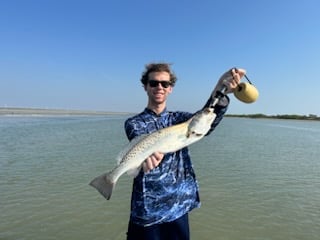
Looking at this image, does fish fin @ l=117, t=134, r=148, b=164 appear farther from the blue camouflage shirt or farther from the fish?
the blue camouflage shirt

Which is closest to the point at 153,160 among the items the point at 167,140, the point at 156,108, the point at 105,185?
the point at 167,140

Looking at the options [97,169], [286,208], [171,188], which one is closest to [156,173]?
[171,188]

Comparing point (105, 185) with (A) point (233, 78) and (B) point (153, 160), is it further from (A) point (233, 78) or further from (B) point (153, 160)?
(A) point (233, 78)

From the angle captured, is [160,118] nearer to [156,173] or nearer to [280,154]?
[156,173]

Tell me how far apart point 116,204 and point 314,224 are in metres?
5.31

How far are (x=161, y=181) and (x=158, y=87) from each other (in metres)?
1.10

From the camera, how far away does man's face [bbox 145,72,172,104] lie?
3.67 m

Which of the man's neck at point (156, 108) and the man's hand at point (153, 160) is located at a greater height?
the man's neck at point (156, 108)

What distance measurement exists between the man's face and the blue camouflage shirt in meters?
0.19

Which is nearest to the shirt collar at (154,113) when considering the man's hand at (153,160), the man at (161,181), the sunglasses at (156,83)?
the man at (161,181)

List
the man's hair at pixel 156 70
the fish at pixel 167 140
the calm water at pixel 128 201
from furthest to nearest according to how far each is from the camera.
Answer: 1. the calm water at pixel 128 201
2. the man's hair at pixel 156 70
3. the fish at pixel 167 140

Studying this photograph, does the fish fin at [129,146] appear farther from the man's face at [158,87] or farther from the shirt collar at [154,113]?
the man's face at [158,87]

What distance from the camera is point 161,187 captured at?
3.39m

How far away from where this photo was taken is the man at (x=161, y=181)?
336 cm
